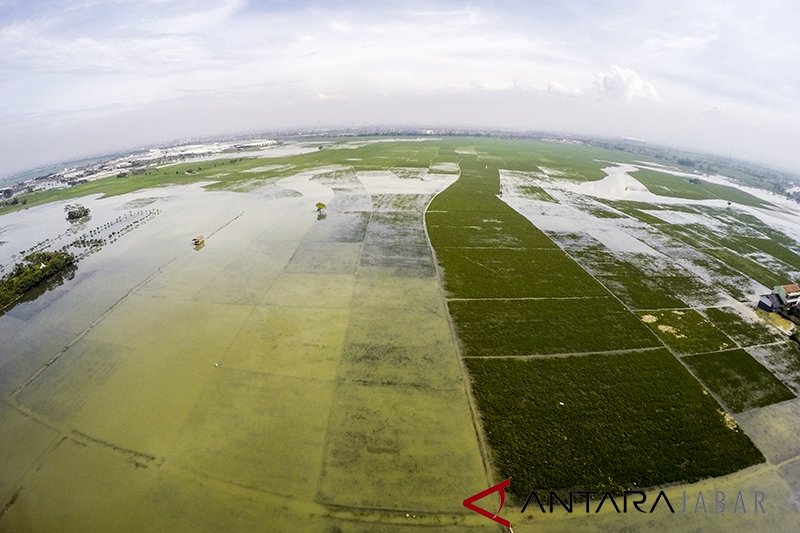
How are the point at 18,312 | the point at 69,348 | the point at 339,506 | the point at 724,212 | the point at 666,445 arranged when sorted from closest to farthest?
1. the point at 339,506
2. the point at 666,445
3. the point at 69,348
4. the point at 18,312
5. the point at 724,212

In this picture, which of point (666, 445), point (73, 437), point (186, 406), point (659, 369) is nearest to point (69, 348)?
point (73, 437)

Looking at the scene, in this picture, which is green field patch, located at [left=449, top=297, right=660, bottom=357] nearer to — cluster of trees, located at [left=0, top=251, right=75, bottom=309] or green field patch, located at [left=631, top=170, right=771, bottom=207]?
cluster of trees, located at [left=0, top=251, right=75, bottom=309]

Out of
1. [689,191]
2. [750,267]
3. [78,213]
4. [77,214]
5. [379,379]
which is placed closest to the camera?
[379,379]

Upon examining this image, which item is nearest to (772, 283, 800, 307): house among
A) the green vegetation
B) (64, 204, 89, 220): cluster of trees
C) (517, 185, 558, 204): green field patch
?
(517, 185, 558, 204): green field patch

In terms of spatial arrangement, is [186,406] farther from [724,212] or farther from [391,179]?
[724,212]

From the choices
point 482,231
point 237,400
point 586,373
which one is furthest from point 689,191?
point 237,400

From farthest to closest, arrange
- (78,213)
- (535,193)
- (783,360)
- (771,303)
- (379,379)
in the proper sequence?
1. (535,193)
2. (78,213)
3. (771,303)
4. (783,360)
5. (379,379)

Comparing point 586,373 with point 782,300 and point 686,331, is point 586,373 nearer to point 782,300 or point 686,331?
point 686,331

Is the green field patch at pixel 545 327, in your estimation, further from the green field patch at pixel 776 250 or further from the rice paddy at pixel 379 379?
the green field patch at pixel 776 250
